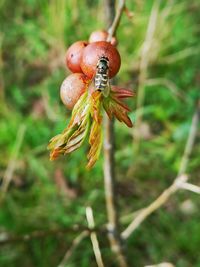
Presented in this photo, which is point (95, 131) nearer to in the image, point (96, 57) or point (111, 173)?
point (96, 57)

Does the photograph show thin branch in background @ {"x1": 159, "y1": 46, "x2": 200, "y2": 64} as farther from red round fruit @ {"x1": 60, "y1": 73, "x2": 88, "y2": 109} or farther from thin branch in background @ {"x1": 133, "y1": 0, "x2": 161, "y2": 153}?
red round fruit @ {"x1": 60, "y1": 73, "x2": 88, "y2": 109}

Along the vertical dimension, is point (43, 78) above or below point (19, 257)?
above

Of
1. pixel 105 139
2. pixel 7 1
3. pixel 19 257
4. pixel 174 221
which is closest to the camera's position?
pixel 105 139

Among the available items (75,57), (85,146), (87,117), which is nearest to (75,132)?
(87,117)

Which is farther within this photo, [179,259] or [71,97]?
[179,259]

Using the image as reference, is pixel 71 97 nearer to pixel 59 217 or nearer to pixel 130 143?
pixel 59 217

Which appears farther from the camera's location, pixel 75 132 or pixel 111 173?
pixel 111 173

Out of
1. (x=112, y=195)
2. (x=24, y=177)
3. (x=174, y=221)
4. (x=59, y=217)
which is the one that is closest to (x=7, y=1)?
(x=24, y=177)
